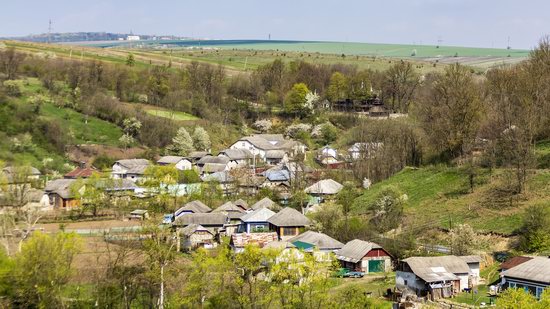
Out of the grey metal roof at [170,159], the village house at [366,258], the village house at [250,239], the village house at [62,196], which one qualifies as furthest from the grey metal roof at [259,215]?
the grey metal roof at [170,159]

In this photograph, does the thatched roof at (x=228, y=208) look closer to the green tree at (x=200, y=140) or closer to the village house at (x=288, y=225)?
the village house at (x=288, y=225)

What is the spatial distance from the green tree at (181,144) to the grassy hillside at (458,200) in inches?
1056

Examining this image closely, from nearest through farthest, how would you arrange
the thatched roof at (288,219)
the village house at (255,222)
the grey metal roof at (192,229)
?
the grey metal roof at (192,229)
the thatched roof at (288,219)
the village house at (255,222)

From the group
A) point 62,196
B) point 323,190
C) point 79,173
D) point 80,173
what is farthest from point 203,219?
point 79,173

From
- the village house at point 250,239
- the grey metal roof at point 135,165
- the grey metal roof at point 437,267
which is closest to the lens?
the grey metal roof at point 437,267

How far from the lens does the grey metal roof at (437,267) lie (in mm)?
29547

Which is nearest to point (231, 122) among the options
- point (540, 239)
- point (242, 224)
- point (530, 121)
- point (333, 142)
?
point (333, 142)

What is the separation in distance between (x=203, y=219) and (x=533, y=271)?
21007 mm

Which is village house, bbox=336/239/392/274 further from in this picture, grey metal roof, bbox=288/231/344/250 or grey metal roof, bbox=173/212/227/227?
grey metal roof, bbox=173/212/227/227

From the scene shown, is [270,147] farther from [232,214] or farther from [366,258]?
[366,258]

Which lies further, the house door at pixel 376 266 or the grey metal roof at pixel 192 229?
the grey metal roof at pixel 192 229

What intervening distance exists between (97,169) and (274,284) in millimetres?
41407

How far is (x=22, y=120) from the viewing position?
2650 inches

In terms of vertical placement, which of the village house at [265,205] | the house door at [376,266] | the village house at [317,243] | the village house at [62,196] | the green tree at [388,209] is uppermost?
the green tree at [388,209]
